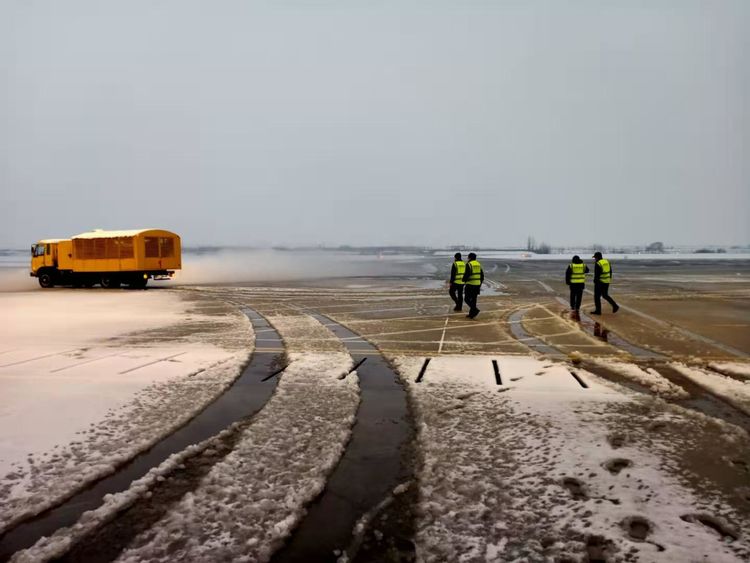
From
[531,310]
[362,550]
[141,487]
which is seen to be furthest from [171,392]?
[531,310]

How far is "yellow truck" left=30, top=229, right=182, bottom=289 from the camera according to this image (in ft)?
83.4

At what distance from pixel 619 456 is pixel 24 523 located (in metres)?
4.53

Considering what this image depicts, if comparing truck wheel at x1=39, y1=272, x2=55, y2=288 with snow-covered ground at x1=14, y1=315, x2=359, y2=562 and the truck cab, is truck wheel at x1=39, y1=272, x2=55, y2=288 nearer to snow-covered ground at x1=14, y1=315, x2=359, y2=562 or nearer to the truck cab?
the truck cab

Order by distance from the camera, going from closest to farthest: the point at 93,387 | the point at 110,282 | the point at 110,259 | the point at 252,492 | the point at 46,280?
the point at 252,492, the point at 93,387, the point at 110,259, the point at 110,282, the point at 46,280

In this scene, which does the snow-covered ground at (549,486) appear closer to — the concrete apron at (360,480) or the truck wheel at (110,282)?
the concrete apron at (360,480)

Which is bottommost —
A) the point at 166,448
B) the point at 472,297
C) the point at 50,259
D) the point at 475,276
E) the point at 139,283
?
the point at 166,448

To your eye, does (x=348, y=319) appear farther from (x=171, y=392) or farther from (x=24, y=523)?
(x=24, y=523)

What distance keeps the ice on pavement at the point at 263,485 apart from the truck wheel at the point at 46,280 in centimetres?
2575

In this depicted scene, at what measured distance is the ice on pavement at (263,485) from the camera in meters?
3.19

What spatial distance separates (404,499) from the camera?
12.3 ft

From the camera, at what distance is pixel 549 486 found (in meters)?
3.91

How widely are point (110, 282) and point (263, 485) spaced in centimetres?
2550

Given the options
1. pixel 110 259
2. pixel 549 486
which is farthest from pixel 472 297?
pixel 110 259

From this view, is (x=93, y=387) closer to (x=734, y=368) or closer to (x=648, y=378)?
(x=648, y=378)
